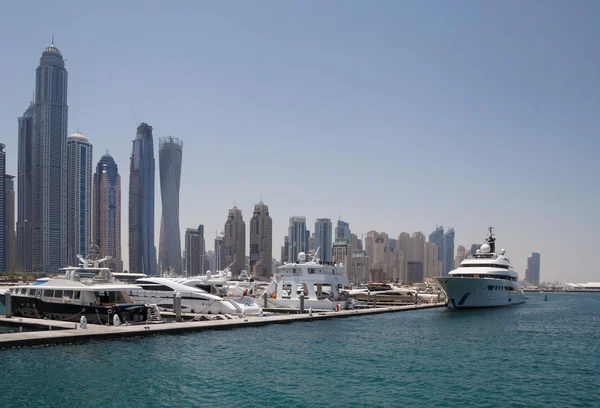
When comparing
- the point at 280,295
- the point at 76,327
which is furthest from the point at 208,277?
Answer: the point at 76,327

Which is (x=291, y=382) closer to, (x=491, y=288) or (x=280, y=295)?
(x=280, y=295)

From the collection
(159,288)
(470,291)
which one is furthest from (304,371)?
(470,291)

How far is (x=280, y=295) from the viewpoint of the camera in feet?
208

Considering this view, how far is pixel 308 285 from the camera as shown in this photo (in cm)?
6188

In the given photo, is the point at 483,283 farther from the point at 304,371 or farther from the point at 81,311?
the point at 81,311

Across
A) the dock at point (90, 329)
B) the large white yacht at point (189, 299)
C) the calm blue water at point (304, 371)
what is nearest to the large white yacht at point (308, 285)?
the large white yacht at point (189, 299)

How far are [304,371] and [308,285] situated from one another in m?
34.0

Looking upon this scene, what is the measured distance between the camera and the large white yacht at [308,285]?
200 feet

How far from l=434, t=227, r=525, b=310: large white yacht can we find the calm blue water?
30333 mm

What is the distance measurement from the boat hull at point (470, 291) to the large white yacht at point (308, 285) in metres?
17.4

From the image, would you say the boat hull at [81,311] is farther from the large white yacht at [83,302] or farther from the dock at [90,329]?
the dock at [90,329]

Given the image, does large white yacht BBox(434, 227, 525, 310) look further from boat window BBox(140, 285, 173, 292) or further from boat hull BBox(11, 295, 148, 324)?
boat hull BBox(11, 295, 148, 324)

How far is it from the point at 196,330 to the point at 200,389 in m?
16.9

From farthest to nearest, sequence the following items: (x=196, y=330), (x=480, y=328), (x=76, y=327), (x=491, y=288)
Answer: (x=491, y=288) < (x=480, y=328) < (x=196, y=330) < (x=76, y=327)
